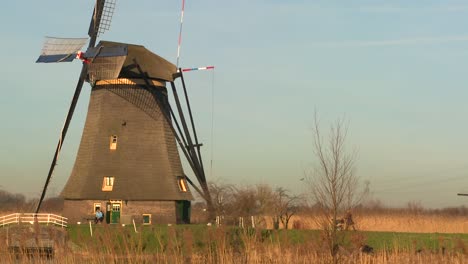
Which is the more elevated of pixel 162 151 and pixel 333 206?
pixel 162 151

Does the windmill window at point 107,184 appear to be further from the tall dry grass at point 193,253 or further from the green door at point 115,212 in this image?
the tall dry grass at point 193,253

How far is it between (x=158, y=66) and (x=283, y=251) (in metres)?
18.5

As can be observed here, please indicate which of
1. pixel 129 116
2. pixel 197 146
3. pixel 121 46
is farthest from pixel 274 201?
pixel 121 46

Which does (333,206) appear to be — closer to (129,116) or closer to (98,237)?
(98,237)

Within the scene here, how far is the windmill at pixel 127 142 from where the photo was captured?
2911 cm

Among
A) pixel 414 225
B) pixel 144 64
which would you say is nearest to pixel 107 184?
pixel 144 64

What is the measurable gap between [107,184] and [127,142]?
6.40 feet

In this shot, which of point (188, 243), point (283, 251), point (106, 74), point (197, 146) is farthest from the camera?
point (197, 146)

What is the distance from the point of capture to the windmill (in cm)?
2911

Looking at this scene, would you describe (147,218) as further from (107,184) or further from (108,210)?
(107,184)

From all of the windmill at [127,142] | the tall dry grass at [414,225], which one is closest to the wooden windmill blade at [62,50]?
the windmill at [127,142]

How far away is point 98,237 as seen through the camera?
11.2 metres

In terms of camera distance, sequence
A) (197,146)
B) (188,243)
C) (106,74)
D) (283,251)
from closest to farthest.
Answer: (188,243), (283,251), (106,74), (197,146)

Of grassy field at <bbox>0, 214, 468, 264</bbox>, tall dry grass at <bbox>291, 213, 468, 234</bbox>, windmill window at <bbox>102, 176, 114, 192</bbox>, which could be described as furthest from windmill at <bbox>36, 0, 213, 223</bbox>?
grassy field at <bbox>0, 214, 468, 264</bbox>
